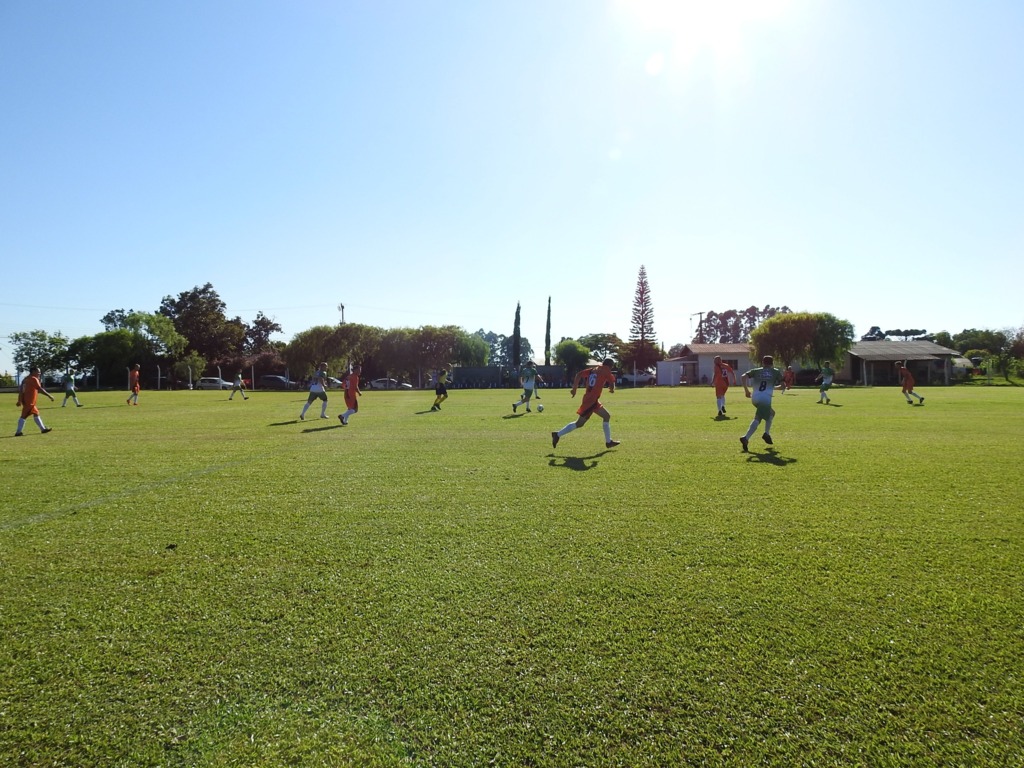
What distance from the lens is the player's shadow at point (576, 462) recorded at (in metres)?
8.57

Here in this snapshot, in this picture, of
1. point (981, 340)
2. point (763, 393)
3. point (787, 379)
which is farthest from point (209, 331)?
point (981, 340)

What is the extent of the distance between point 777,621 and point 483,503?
3493 millimetres

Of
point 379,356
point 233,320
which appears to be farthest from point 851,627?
point 233,320

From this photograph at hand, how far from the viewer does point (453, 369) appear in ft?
197

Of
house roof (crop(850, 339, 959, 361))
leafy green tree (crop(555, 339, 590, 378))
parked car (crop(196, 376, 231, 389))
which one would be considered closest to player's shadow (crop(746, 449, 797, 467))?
house roof (crop(850, 339, 959, 361))

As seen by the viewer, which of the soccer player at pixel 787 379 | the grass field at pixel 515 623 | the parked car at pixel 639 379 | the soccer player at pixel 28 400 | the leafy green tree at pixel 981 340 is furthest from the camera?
the leafy green tree at pixel 981 340

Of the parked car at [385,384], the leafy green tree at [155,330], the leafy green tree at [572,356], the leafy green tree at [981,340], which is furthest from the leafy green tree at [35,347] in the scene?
the leafy green tree at [981,340]

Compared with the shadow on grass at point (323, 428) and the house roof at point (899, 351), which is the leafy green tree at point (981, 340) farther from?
the shadow on grass at point (323, 428)

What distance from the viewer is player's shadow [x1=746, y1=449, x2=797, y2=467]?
28.8 feet

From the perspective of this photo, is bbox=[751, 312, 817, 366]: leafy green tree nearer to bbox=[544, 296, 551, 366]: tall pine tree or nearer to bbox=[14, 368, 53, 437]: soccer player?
bbox=[544, 296, 551, 366]: tall pine tree

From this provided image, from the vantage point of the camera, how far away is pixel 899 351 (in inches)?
2283

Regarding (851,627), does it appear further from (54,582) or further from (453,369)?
(453,369)

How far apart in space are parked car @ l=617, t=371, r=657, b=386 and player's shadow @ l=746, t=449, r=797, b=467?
5291cm

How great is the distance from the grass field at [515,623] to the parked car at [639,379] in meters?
57.4
